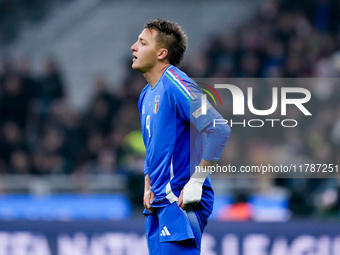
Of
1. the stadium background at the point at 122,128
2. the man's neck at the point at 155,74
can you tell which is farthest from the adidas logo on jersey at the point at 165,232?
the stadium background at the point at 122,128

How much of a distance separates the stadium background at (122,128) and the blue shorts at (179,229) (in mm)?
2821

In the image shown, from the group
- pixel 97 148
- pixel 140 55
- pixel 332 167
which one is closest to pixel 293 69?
pixel 332 167

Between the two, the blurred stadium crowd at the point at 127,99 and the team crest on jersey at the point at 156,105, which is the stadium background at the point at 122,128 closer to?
the blurred stadium crowd at the point at 127,99

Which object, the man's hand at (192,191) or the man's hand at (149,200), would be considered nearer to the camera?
the man's hand at (192,191)

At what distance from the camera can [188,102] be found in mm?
3881

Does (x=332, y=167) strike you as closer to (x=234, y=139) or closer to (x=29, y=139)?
(x=234, y=139)

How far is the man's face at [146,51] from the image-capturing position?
160 inches

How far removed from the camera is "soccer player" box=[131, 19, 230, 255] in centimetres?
388

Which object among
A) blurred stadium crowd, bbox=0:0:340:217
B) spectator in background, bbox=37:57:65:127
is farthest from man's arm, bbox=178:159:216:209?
spectator in background, bbox=37:57:65:127

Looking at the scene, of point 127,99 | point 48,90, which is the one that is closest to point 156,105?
point 127,99

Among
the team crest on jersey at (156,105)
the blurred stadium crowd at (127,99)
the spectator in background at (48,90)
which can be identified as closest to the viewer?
the team crest on jersey at (156,105)

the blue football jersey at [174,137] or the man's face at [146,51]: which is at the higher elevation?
the man's face at [146,51]

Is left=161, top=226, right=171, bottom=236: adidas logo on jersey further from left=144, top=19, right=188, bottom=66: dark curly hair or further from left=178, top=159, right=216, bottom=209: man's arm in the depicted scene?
left=144, top=19, right=188, bottom=66: dark curly hair

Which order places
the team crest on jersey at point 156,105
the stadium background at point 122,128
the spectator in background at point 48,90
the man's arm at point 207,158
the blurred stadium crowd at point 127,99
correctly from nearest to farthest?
the man's arm at point 207,158
the team crest on jersey at point 156,105
the stadium background at point 122,128
the blurred stadium crowd at point 127,99
the spectator in background at point 48,90
